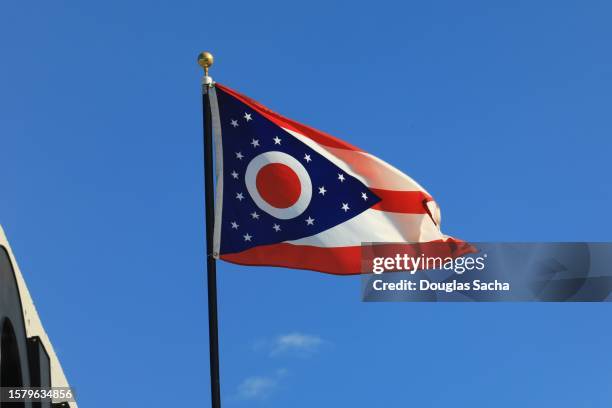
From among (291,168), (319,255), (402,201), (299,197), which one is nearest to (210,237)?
(319,255)

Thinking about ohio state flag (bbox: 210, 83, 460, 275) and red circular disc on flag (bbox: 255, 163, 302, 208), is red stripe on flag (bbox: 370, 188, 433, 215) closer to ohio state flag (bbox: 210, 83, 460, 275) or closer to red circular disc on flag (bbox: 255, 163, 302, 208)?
ohio state flag (bbox: 210, 83, 460, 275)

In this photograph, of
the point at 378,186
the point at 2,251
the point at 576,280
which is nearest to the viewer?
the point at 2,251

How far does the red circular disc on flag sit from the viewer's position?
14.4 metres

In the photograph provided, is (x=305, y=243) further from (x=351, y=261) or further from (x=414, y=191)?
(x=414, y=191)

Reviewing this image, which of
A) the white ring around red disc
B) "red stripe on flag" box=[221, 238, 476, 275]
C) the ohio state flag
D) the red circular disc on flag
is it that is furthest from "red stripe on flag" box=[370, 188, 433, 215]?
the red circular disc on flag

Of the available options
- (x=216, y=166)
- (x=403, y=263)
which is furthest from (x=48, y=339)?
(x=403, y=263)

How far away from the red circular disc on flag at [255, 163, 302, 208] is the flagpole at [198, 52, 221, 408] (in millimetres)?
906

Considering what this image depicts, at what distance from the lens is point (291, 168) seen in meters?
14.9

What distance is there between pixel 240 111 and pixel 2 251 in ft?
11.0

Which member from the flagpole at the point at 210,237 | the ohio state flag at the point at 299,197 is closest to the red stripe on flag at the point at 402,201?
the ohio state flag at the point at 299,197

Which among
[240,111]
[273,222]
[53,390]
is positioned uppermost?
[240,111]

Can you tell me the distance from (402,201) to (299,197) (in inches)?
53.2

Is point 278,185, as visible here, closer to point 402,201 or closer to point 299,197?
point 299,197

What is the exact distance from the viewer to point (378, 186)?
595 inches
